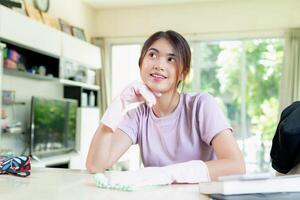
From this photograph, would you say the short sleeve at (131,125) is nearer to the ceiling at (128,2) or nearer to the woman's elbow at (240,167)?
the woman's elbow at (240,167)

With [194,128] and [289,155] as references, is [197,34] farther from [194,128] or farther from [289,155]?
[289,155]

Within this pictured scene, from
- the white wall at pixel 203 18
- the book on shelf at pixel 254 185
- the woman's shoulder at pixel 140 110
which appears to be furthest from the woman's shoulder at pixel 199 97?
the white wall at pixel 203 18

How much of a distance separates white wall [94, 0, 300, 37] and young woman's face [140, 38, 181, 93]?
4039 millimetres

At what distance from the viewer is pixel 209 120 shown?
1283 mm

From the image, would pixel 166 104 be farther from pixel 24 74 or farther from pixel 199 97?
pixel 24 74

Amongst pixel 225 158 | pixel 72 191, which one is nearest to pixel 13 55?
pixel 225 158

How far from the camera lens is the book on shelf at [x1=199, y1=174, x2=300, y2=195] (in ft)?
2.41

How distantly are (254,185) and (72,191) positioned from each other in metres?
0.39

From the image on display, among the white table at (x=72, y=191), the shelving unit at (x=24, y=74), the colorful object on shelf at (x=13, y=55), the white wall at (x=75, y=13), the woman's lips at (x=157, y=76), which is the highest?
the white wall at (x=75, y=13)

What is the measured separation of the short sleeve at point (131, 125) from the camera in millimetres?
1438

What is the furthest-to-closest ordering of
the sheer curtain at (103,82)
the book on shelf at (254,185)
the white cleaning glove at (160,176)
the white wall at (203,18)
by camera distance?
the sheer curtain at (103,82) → the white wall at (203,18) → the white cleaning glove at (160,176) → the book on shelf at (254,185)

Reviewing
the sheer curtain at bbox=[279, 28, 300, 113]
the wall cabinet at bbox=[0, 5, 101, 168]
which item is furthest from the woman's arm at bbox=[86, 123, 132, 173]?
the sheer curtain at bbox=[279, 28, 300, 113]

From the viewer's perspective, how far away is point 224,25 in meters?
5.22

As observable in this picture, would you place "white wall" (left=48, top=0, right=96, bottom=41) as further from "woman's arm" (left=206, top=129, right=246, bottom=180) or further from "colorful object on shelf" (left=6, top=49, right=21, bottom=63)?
"woman's arm" (left=206, top=129, right=246, bottom=180)
